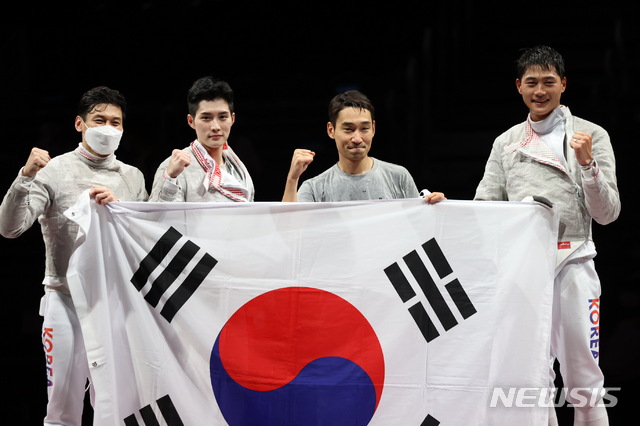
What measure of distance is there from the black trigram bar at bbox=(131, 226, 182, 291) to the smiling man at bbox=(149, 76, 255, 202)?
17 centimetres

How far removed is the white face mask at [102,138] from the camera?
122 inches

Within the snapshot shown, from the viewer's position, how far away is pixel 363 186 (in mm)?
3229

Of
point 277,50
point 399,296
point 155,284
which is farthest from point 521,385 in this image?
point 277,50

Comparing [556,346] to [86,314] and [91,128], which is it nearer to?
[86,314]

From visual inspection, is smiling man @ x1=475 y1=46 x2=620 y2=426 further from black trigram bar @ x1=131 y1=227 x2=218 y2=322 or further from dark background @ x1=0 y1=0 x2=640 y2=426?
dark background @ x1=0 y1=0 x2=640 y2=426

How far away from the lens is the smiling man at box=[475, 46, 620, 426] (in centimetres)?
290

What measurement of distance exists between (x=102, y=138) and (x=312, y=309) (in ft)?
3.54

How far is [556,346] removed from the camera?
9.80ft

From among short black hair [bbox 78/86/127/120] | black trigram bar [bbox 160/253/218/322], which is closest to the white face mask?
short black hair [bbox 78/86/127/120]

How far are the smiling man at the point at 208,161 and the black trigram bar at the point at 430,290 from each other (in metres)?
0.75

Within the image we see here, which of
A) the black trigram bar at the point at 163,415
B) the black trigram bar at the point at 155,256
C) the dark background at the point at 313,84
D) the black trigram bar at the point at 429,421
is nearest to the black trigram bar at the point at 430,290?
the black trigram bar at the point at 429,421

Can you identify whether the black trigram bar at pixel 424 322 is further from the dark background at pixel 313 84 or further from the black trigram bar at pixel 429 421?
the dark background at pixel 313 84

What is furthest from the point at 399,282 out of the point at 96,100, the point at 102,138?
the point at 96,100

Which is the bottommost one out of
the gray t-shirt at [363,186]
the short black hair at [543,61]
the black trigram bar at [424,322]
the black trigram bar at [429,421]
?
the black trigram bar at [429,421]
